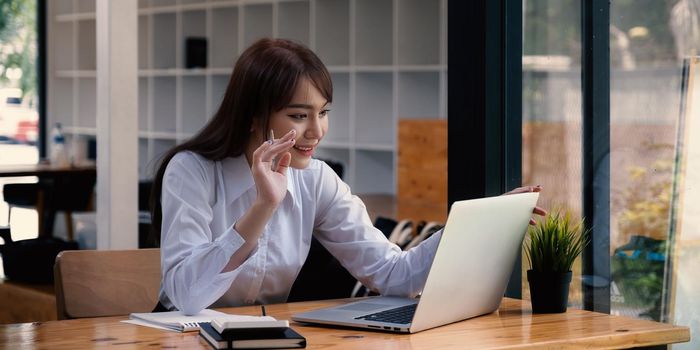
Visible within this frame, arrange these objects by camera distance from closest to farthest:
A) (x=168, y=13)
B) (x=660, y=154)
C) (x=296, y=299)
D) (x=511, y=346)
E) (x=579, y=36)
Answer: (x=511, y=346) → (x=660, y=154) → (x=579, y=36) → (x=296, y=299) → (x=168, y=13)

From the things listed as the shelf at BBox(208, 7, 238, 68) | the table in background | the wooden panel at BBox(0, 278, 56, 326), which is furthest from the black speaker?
the wooden panel at BBox(0, 278, 56, 326)

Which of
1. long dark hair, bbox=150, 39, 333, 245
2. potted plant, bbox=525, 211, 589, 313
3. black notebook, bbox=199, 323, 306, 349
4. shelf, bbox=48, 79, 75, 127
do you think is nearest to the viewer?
black notebook, bbox=199, 323, 306, 349

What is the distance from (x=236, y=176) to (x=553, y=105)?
0.83 m

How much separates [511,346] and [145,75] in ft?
26.6

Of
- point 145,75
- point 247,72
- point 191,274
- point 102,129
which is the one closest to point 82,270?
point 191,274

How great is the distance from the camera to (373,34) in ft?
25.8

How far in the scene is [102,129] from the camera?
4680mm

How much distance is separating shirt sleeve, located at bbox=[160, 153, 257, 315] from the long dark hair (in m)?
0.07

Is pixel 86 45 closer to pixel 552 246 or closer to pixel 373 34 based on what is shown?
pixel 373 34

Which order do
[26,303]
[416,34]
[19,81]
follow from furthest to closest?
[19,81], [416,34], [26,303]

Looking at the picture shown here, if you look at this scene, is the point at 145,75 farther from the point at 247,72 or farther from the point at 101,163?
the point at 247,72

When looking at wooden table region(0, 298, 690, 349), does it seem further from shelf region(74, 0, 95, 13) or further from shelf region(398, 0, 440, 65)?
shelf region(74, 0, 95, 13)

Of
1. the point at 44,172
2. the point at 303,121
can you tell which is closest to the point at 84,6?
the point at 44,172

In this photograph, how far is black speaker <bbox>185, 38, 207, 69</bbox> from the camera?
Answer: 9281 mm
